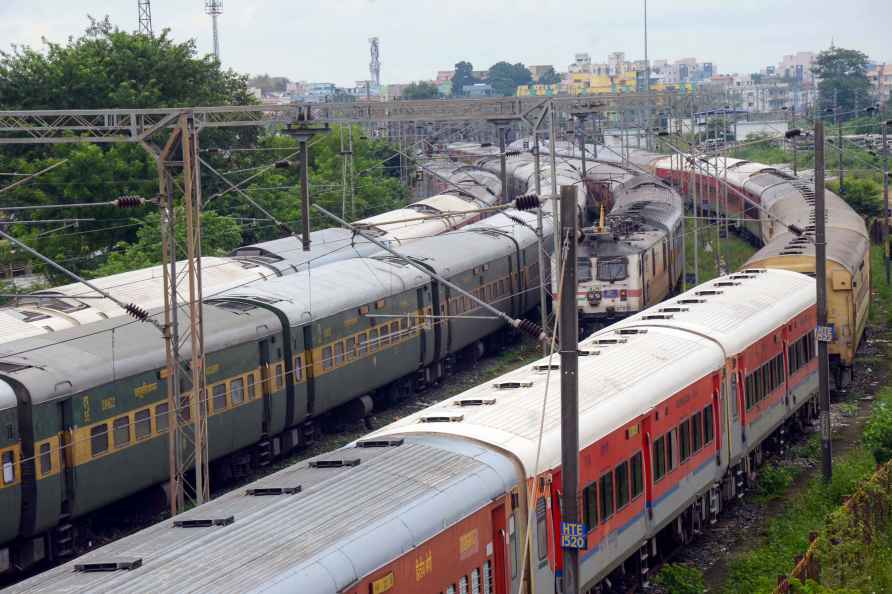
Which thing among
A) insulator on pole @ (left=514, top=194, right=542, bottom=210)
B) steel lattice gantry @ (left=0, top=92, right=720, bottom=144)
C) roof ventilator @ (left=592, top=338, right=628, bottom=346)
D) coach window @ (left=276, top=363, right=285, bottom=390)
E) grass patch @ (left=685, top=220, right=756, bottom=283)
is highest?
steel lattice gantry @ (left=0, top=92, right=720, bottom=144)

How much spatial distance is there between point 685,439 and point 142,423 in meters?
8.56

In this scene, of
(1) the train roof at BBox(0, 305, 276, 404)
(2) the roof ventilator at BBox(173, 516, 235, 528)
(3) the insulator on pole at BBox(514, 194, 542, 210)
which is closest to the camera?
(2) the roof ventilator at BBox(173, 516, 235, 528)

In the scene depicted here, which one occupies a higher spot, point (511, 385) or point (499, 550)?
point (511, 385)

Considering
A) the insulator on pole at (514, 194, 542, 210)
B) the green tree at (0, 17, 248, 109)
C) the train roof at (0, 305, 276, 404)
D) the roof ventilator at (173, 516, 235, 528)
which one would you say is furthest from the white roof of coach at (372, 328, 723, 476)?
the green tree at (0, 17, 248, 109)

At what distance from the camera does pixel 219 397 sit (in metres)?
23.0

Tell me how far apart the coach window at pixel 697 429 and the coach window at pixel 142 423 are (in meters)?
8.62

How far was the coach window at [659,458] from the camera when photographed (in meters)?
17.3

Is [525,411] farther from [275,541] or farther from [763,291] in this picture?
[763,291]

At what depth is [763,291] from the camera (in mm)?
25297

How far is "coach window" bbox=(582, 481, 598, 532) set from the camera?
15.0m

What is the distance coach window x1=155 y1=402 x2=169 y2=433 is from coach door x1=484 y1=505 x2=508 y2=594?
31.7 feet

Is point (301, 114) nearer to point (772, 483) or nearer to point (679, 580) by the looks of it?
point (772, 483)

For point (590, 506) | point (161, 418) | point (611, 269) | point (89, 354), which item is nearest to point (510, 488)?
point (590, 506)

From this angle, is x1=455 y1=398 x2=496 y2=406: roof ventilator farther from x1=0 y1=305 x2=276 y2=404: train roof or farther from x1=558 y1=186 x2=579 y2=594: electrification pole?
x1=0 y1=305 x2=276 y2=404: train roof
